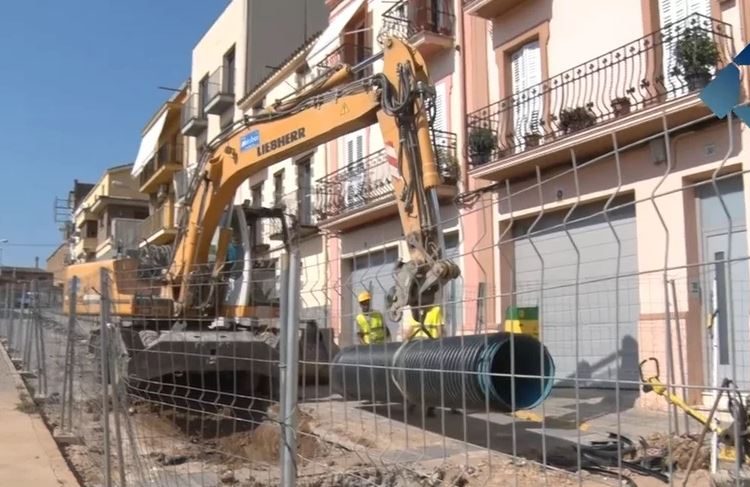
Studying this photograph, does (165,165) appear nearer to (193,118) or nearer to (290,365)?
(193,118)

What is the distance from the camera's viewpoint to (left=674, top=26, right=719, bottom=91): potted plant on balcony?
10.1 meters

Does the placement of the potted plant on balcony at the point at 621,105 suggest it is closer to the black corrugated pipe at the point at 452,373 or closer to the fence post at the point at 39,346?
the black corrugated pipe at the point at 452,373

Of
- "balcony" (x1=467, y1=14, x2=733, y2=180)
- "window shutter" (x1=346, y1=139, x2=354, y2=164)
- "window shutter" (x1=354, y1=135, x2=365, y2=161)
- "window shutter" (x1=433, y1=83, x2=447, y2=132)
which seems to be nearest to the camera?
"balcony" (x1=467, y1=14, x2=733, y2=180)

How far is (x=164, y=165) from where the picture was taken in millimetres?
35812

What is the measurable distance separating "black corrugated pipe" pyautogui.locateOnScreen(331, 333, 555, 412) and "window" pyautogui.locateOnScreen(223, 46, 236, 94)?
80.4ft

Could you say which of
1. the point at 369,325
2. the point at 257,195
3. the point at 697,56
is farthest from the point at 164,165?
the point at 369,325

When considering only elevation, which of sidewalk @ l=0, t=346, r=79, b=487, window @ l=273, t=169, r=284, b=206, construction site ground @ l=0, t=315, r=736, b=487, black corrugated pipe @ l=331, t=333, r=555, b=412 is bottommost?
sidewalk @ l=0, t=346, r=79, b=487

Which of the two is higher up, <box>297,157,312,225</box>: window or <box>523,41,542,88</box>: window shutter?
<box>523,41,542,88</box>: window shutter

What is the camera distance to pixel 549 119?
12.8m

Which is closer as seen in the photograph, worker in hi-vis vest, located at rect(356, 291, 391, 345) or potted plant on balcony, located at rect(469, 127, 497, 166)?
worker in hi-vis vest, located at rect(356, 291, 391, 345)

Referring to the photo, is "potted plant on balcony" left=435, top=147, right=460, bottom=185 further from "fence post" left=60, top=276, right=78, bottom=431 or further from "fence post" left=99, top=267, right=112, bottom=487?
"fence post" left=99, top=267, right=112, bottom=487

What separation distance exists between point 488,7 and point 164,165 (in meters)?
24.5

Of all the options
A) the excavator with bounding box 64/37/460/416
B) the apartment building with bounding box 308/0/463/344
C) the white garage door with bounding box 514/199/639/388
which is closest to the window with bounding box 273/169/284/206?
the apartment building with bounding box 308/0/463/344

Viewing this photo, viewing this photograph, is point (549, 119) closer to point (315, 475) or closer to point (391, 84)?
point (391, 84)
